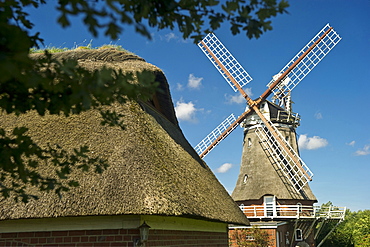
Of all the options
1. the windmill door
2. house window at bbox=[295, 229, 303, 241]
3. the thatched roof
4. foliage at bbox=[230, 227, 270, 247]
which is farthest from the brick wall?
house window at bbox=[295, 229, 303, 241]

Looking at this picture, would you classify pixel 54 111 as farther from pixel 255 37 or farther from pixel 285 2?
pixel 285 2

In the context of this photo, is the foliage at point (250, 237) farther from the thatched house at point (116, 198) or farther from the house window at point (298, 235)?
the thatched house at point (116, 198)

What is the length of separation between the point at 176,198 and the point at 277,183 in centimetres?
2173

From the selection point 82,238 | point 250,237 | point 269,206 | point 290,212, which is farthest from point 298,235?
→ point 82,238

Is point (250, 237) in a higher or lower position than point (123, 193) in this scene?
higher

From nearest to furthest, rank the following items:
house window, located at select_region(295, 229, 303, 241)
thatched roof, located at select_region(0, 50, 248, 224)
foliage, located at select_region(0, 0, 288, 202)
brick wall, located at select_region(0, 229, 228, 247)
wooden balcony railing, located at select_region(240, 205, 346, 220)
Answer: foliage, located at select_region(0, 0, 288, 202)
thatched roof, located at select_region(0, 50, 248, 224)
brick wall, located at select_region(0, 229, 228, 247)
wooden balcony railing, located at select_region(240, 205, 346, 220)
house window, located at select_region(295, 229, 303, 241)

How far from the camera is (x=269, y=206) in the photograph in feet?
89.1

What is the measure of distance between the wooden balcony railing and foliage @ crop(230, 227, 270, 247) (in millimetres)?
1301

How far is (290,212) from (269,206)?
4.55ft

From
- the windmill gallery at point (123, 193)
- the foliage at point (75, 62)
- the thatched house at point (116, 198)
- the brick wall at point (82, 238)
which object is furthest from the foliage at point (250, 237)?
the foliage at point (75, 62)

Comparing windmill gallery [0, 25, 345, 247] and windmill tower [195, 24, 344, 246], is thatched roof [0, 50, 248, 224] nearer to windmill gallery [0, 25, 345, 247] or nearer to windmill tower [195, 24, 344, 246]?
windmill gallery [0, 25, 345, 247]

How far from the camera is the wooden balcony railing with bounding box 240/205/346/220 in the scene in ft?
87.0

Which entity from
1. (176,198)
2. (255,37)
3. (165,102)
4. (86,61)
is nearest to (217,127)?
(165,102)

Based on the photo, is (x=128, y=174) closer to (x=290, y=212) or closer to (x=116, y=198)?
(x=116, y=198)
